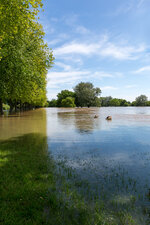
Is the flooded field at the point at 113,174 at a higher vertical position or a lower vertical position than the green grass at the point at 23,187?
lower

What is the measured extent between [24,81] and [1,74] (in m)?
3.52

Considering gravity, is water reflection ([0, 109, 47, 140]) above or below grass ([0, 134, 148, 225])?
above

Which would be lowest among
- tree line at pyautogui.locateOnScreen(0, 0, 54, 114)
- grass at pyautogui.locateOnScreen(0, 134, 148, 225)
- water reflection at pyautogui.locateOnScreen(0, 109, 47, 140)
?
grass at pyautogui.locateOnScreen(0, 134, 148, 225)

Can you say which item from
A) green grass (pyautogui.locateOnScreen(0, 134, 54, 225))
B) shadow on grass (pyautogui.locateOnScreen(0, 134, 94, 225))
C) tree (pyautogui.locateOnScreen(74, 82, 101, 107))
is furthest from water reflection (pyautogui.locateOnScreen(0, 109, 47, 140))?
tree (pyautogui.locateOnScreen(74, 82, 101, 107))

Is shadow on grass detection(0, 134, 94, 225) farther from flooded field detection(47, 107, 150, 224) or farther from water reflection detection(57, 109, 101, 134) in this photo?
water reflection detection(57, 109, 101, 134)

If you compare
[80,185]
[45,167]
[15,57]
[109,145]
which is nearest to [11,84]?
[15,57]

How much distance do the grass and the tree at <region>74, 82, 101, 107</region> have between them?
125628 mm

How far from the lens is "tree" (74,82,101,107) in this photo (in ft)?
433

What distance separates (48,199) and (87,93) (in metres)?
128

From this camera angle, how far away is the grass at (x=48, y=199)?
4301mm

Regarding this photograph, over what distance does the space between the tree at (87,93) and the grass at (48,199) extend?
126 m

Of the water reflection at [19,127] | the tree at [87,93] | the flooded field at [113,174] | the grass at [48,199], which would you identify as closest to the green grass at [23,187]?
the grass at [48,199]

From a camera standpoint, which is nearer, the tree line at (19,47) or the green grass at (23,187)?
the green grass at (23,187)

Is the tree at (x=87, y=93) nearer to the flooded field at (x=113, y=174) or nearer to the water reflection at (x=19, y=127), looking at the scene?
the water reflection at (x=19, y=127)
